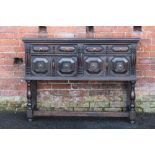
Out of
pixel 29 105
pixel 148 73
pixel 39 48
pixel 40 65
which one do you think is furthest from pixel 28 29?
pixel 148 73

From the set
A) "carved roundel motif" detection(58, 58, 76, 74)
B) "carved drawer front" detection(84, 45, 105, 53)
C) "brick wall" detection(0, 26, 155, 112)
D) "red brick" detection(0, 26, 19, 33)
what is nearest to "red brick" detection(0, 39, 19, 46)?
"brick wall" detection(0, 26, 155, 112)

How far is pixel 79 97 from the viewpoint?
5.18 meters

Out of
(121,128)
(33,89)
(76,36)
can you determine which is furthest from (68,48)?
(121,128)

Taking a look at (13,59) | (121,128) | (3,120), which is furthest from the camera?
(13,59)

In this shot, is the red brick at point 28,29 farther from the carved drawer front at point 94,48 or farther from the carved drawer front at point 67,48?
the carved drawer front at point 94,48

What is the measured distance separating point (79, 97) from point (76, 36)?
34.0 inches

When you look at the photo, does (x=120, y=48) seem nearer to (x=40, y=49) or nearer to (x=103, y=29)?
(x=103, y=29)

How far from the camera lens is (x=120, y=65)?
4590 mm

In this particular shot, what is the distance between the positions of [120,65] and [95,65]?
0.32 metres

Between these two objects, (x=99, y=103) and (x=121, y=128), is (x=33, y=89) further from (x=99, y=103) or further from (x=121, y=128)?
(x=121, y=128)

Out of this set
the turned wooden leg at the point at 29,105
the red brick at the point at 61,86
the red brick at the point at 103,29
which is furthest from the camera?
the red brick at the point at 61,86

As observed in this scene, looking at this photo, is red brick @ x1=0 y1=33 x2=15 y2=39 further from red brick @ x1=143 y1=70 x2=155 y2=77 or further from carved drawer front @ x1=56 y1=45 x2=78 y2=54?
red brick @ x1=143 y1=70 x2=155 y2=77


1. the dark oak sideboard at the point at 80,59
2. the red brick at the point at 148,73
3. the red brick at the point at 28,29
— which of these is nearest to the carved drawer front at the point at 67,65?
the dark oak sideboard at the point at 80,59

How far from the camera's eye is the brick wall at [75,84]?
5.07 metres
